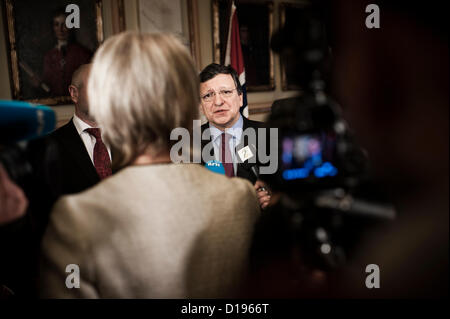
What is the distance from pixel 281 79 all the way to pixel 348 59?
4463mm

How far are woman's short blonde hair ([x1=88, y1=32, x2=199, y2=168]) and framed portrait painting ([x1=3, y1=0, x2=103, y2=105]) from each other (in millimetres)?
2841

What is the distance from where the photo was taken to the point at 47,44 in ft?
11.3

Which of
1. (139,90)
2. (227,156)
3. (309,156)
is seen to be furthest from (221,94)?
(309,156)

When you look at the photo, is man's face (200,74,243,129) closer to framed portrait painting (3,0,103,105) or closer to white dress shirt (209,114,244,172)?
white dress shirt (209,114,244,172)

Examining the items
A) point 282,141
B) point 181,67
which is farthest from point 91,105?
point 282,141

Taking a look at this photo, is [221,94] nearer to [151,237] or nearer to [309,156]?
[151,237]

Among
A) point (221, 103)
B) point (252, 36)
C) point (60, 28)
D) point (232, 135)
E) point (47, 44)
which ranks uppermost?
point (252, 36)

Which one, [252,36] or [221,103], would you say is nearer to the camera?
[221,103]

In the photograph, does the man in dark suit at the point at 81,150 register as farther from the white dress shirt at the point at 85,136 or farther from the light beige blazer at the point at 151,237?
the light beige blazer at the point at 151,237

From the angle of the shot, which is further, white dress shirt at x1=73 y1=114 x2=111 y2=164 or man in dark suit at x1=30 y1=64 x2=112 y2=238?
white dress shirt at x1=73 y1=114 x2=111 y2=164

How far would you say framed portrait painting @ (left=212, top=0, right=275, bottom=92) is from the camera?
4.58 metres

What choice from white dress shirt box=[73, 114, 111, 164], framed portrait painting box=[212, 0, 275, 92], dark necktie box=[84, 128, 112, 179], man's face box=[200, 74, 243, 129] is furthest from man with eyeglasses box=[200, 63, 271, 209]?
framed portrait painting box=[212, 0, 275, 92]

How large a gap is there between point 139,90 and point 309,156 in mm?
499
